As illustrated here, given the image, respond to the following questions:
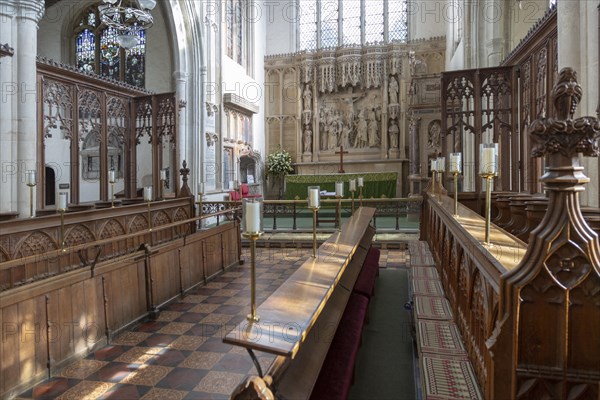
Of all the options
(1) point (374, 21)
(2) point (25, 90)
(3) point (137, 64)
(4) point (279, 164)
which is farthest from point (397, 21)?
(2) point (25, 90)

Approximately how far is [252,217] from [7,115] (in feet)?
18.5

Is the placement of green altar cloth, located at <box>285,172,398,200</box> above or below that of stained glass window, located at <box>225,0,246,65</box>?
below

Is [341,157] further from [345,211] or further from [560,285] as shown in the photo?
[560,285]

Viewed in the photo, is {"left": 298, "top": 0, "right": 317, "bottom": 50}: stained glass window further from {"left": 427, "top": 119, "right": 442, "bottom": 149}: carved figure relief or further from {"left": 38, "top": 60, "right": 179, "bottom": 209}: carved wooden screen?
{"left": 38, "top": 60, "right": 179, "bottom": 209}: carved wooden screen

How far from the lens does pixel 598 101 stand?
3566mm

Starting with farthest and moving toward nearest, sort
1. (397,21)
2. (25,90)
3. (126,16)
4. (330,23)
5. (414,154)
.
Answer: (330,23) < (397,21) < (414,154) < (126,16) < (25,90)

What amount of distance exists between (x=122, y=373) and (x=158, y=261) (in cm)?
167

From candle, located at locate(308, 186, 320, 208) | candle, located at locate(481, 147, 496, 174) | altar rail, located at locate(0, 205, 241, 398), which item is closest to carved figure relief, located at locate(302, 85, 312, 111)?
altar rail, located at locate(0, 205, 241, 398)

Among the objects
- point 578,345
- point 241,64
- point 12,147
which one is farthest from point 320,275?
point 241,64

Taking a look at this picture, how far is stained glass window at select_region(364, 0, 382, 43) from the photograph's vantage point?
15.4 metres

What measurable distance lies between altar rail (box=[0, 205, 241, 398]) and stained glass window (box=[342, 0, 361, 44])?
12156mm

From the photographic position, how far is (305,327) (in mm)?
1734

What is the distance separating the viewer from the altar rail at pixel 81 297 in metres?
2.87

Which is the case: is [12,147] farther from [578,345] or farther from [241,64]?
[241,64]
